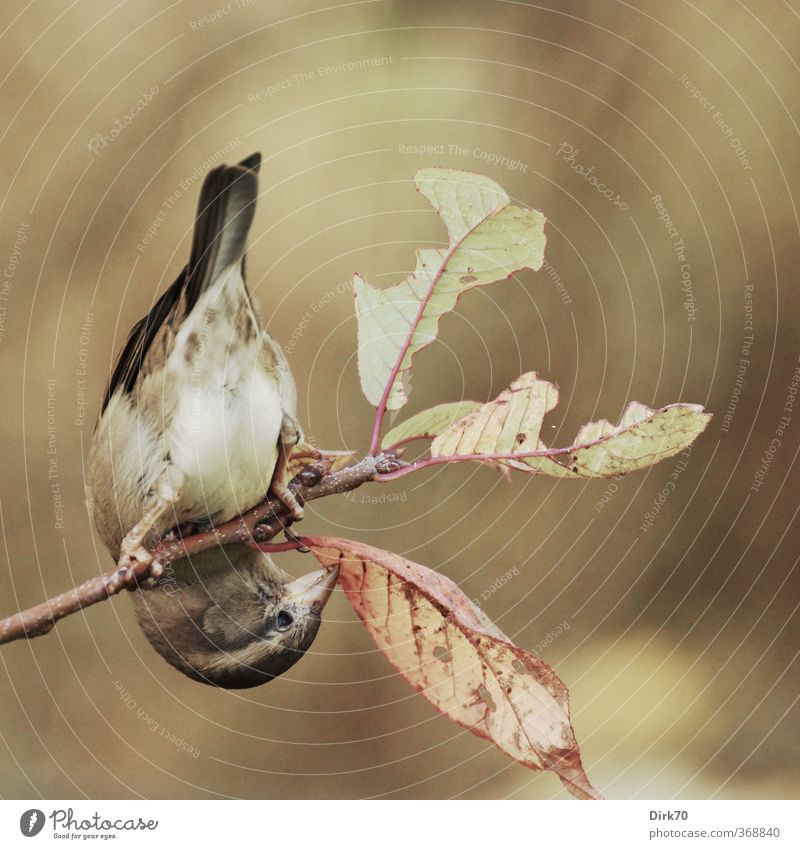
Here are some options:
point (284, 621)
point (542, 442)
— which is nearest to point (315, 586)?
point (284, 621)

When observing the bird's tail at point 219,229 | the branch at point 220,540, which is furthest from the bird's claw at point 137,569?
the bird's tail at point 219,229

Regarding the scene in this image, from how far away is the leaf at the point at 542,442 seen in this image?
500mm

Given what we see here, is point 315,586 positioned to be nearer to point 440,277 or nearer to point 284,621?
point 284,621

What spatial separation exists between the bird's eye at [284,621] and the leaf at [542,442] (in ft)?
0.42

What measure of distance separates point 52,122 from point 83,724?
365mm

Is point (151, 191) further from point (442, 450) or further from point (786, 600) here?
point (786, 600)

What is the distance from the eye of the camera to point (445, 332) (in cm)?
54

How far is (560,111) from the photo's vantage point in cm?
55

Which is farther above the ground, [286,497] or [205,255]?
[205,255]

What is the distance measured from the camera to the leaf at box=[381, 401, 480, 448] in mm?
501

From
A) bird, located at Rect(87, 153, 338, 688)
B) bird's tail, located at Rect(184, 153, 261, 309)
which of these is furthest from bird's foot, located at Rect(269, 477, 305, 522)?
bird's tail, located at Rect(184, 153, 261, 309)

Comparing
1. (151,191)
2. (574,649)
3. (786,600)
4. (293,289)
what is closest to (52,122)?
(151,191)

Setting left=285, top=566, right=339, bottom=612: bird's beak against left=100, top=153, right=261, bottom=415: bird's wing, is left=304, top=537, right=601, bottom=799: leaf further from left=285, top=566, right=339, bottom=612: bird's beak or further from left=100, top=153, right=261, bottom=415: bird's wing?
left=100, top=153, right=261, bottom=415: bird's wing

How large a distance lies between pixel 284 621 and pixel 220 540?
0.07 m
